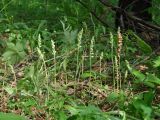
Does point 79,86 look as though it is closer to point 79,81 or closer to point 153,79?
point 79,81

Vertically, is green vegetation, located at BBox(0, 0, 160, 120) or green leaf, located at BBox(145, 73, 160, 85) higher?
green leaf, located at BBox(145, 73, 160, 85)

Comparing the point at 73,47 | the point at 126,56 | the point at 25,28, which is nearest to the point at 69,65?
the point at 73,47

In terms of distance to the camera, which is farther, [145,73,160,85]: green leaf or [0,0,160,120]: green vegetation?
[145,73,160,85]: green leaf

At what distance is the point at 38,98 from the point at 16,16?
2594 mm

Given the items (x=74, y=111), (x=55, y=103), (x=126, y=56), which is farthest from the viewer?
(x=126, y=56)

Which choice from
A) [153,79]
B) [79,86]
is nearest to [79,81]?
[79,86]

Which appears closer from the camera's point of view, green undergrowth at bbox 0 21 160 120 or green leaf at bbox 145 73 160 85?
green undergrowth at bbox 0 21 160 120

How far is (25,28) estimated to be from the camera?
4.43 meters

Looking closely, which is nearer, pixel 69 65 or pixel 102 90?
pixel 102 90

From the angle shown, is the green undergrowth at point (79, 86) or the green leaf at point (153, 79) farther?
the green leaf at point (153, 79)

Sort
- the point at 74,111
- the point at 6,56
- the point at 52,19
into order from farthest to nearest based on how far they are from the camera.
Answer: the point at 52,19 → the point at 6,56 → the point at 74,111

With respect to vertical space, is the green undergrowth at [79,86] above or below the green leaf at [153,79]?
below

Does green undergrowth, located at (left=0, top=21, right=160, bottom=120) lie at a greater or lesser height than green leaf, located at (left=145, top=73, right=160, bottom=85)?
lesser

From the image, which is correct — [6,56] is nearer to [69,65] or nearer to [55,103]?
[69,65]
